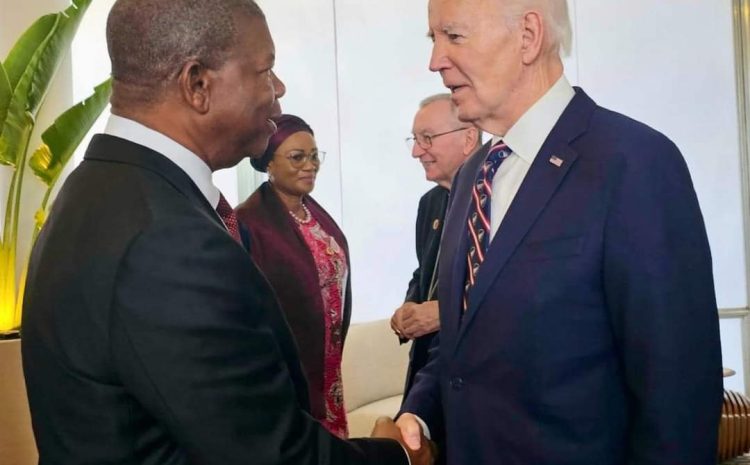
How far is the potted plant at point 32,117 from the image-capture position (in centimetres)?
403

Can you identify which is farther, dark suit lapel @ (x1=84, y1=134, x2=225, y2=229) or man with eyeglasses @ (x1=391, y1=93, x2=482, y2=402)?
man with eyeglasses @ (x1=391, y1=93, x2=482, y2=402)

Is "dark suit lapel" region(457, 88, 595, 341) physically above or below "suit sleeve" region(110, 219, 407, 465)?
above

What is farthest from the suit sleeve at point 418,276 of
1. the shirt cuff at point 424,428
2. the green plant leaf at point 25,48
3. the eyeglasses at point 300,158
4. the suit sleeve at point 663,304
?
the green plant leaf at point 25,48

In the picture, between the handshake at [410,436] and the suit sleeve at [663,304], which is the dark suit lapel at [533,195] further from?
the handshake at [410,436]

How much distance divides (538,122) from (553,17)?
0.67 ft

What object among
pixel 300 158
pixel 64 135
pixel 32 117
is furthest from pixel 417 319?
pixel 32 117

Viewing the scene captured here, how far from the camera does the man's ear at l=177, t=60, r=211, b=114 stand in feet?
4.49

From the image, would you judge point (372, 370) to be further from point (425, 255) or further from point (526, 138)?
point (526, 138)

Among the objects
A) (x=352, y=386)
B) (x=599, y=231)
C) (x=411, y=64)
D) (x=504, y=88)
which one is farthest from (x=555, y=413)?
(x=411, y=64)

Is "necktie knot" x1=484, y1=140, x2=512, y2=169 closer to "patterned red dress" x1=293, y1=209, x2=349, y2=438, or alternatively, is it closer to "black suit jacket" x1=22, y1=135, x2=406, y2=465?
"black suit jacket" x1=22, y1=135, x2=406, y2=465

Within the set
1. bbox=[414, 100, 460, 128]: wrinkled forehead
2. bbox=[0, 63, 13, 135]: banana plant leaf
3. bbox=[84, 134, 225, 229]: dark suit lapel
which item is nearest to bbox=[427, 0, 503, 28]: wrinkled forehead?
bbox=[84, 134, 225, 229]: dark suit lapel

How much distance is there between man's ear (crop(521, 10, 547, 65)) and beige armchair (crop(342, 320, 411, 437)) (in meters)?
3.24

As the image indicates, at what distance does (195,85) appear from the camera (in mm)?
1385

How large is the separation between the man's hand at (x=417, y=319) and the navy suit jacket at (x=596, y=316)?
114 cm
